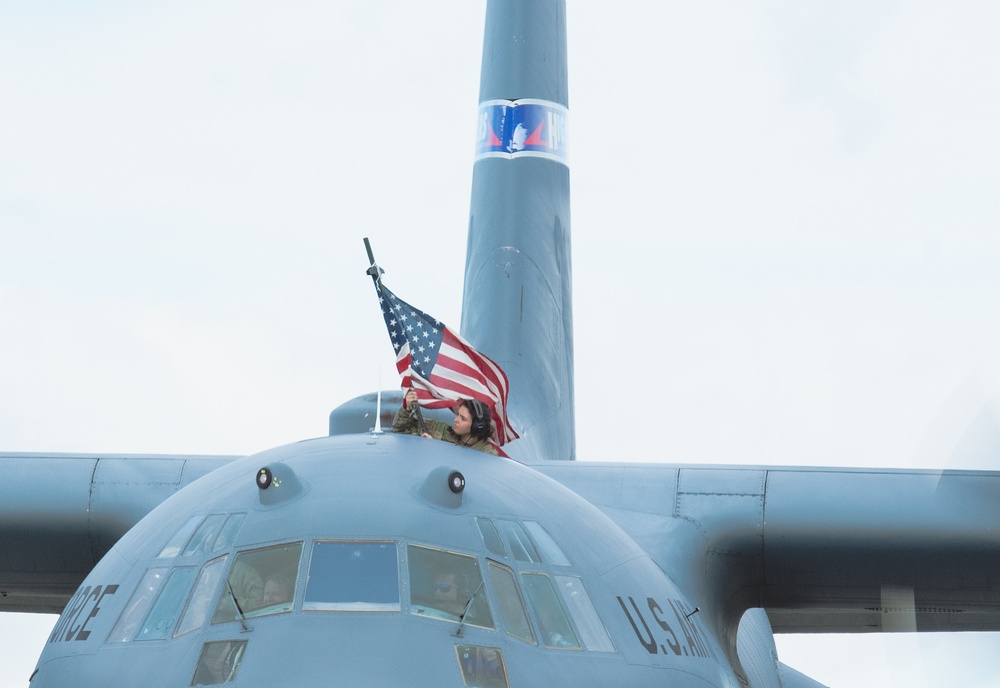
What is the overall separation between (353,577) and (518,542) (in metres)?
1.06

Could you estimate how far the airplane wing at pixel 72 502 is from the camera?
1166cm

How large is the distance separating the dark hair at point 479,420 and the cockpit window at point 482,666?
8.92 feet

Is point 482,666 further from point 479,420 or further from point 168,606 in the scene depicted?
point 479,420

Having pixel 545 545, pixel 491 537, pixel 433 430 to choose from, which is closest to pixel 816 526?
pixel 433 430

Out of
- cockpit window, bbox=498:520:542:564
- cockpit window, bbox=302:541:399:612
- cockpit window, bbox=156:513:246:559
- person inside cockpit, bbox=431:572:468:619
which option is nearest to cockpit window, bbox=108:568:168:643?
cockpit window, bbox=156:513:246:559

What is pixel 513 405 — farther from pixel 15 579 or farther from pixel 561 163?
pixel 15 579

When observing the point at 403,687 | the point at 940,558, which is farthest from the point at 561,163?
the point at 403,687

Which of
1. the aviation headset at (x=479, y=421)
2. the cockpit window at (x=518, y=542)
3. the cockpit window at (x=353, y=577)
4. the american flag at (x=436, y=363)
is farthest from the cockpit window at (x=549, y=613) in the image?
the american flag at (x=436, y=363)

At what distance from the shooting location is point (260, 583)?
6.49m

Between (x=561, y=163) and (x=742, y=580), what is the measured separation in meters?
7.79

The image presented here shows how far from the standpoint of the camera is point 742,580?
37.2 feet

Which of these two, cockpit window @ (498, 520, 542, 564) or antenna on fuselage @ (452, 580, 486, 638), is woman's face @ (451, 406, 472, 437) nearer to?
cockpit window @ (498, 520, 542, 564)

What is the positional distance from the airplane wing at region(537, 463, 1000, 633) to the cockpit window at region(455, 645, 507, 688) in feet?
14.5

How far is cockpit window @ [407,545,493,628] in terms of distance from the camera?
6363mm
